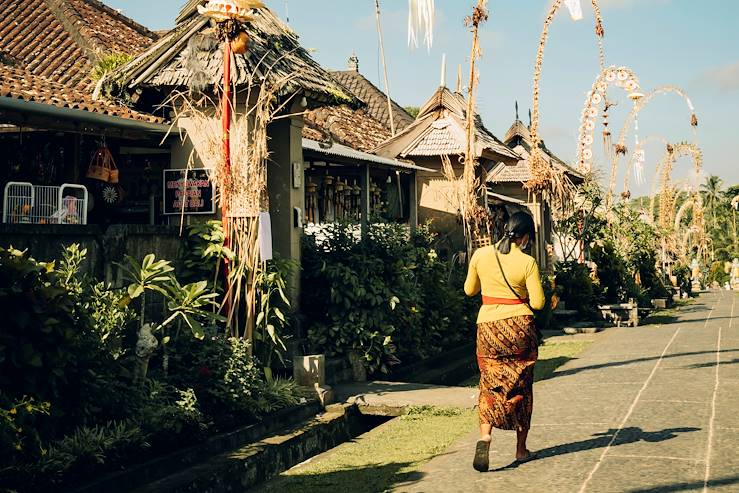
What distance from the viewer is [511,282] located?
267 inches

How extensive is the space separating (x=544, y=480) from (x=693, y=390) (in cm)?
461

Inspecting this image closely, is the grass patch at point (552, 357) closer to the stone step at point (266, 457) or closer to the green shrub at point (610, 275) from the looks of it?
the stone step at point (266, 457)

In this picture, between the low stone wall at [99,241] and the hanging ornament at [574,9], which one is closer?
the low stone wall at [99,241]

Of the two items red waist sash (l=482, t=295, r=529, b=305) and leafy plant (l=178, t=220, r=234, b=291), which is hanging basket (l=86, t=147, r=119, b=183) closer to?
leafy plant (l=178, t=220, r=234, b=291)

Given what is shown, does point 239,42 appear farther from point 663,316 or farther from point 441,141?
point 663,316

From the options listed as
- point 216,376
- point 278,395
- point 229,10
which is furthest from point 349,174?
point 216,376

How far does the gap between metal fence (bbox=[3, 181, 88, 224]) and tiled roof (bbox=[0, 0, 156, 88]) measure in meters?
5.04

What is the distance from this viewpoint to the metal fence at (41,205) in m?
11.7

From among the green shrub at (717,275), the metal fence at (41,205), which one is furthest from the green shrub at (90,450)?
the green shrub at (717,275)

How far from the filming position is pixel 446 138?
21828mm

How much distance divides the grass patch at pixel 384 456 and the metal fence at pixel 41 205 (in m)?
5.67

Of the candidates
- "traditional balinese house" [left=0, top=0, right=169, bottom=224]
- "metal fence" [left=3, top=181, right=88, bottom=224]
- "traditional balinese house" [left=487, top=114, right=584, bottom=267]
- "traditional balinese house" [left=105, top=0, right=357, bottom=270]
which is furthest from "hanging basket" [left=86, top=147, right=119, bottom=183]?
"traditional balinese house" [left=487, top=114, right=584, bottom=267]

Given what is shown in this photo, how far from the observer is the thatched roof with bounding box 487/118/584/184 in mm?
28812

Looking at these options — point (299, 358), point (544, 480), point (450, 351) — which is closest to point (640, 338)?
point (450, 351)
